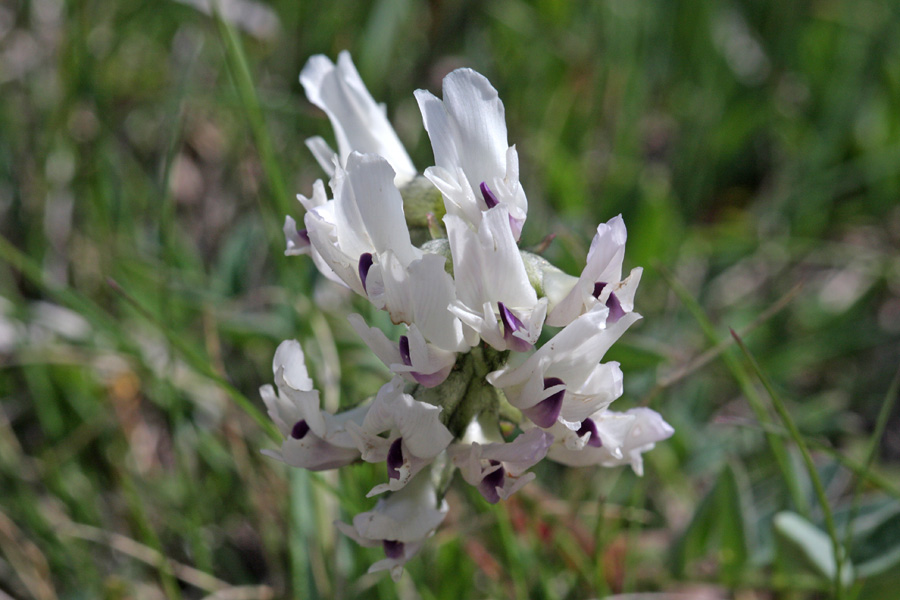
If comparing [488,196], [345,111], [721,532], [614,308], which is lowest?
[721,532]

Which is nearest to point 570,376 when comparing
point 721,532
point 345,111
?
point 345,111

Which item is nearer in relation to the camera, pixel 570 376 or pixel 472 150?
pixel 570 376

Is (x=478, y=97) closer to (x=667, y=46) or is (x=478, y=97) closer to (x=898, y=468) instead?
(x=898, y=468)

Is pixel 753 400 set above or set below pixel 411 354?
below

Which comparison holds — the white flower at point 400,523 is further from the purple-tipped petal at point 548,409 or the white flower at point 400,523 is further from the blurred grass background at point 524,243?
the blurred grass background at point 524,243

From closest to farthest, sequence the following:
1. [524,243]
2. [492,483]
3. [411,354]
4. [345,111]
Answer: [411,354]
[492,483]
[345,111]
[524,243]

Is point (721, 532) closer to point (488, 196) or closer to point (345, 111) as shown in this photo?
point (488, 196)

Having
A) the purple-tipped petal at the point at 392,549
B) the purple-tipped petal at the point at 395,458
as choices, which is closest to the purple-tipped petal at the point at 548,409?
the purple-tipped petal at the point at 395,458
